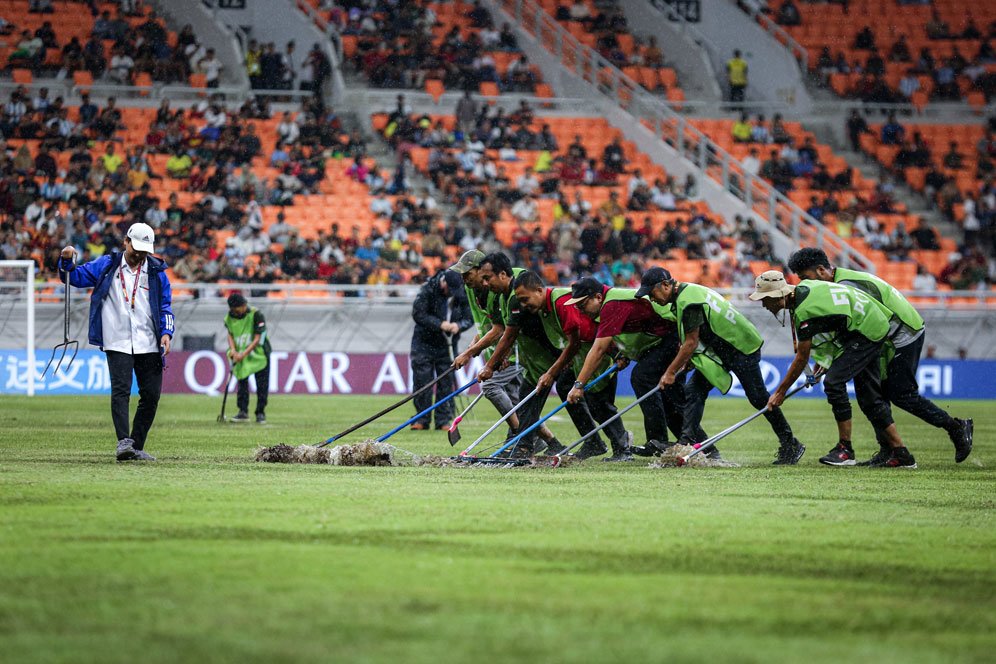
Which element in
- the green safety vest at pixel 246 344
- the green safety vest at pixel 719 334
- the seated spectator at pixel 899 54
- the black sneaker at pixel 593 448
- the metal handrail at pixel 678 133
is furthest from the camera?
the seated spectator at pixel 899 54

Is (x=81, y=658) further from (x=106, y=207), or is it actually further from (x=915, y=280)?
(x=915, y=280)

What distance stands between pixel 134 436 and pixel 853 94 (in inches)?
1345

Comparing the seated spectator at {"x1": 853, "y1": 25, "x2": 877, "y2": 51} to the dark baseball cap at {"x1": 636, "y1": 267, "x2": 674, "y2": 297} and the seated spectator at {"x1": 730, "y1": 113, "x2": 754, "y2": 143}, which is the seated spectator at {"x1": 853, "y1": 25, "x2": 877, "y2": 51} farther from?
the dark baseball cap at {"x1": 636, "y1": 267, "x2": 674, "y2": 297}

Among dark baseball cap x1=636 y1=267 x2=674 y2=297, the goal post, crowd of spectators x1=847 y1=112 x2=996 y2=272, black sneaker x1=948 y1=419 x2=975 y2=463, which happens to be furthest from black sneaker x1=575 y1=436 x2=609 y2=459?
crowd of spectators x1=847 y1=112 x2=996 y2=272

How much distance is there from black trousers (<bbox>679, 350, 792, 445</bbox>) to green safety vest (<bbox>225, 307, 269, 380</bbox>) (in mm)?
9183

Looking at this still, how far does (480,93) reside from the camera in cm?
4069

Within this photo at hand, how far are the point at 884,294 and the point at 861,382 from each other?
0.86 metres

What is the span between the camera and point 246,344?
21938 millimetres

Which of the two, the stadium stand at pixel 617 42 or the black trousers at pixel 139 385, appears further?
the stadium stand at pixel 617 42

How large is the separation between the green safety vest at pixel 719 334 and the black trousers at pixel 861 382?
88cm

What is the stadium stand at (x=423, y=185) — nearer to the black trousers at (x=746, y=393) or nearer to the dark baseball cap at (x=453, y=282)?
the dark baseball cap at (x=453, y=282)

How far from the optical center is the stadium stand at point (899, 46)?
43125mm

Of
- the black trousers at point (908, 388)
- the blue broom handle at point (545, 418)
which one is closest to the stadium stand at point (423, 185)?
the blue broom handle at point (545, 418)

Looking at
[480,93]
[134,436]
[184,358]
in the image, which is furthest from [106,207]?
[134,436]
